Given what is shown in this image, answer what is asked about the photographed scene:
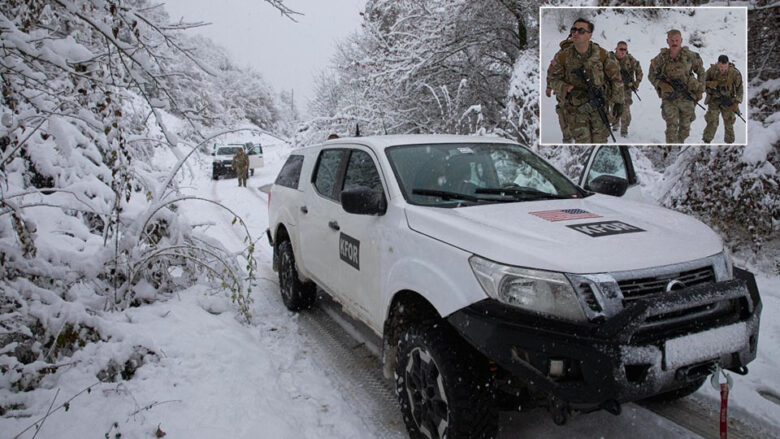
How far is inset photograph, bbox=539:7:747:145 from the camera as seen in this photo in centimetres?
545

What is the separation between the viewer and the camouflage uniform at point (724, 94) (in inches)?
214

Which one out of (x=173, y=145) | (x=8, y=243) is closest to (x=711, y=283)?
(x=173, y=145)

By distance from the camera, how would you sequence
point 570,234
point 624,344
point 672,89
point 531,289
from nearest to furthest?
point 624,344
point 531,289
point 570,234
point 672,89

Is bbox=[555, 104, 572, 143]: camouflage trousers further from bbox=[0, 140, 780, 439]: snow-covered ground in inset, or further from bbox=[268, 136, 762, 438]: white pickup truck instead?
bbox=[0, 140, 780, 439]: snow-covered ground in inset

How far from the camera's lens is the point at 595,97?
5746 mm

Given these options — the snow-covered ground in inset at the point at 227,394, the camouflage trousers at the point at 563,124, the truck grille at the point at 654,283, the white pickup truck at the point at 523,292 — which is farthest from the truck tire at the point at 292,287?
the truck grille at the point at 654,283

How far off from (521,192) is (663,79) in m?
3.31

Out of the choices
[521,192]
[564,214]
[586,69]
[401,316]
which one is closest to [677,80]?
[586,69]

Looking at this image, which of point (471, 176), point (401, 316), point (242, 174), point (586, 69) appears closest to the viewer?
point (401, 316)

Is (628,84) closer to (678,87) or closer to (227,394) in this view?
(678,87)

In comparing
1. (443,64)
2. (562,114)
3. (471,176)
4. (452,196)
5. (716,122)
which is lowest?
(452,196)

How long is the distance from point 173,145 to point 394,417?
252 cm

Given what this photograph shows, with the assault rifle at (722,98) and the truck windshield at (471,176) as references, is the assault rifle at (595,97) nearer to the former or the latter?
the assault rifle at (722,98)

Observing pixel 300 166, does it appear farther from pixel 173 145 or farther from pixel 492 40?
pixel 492 40
